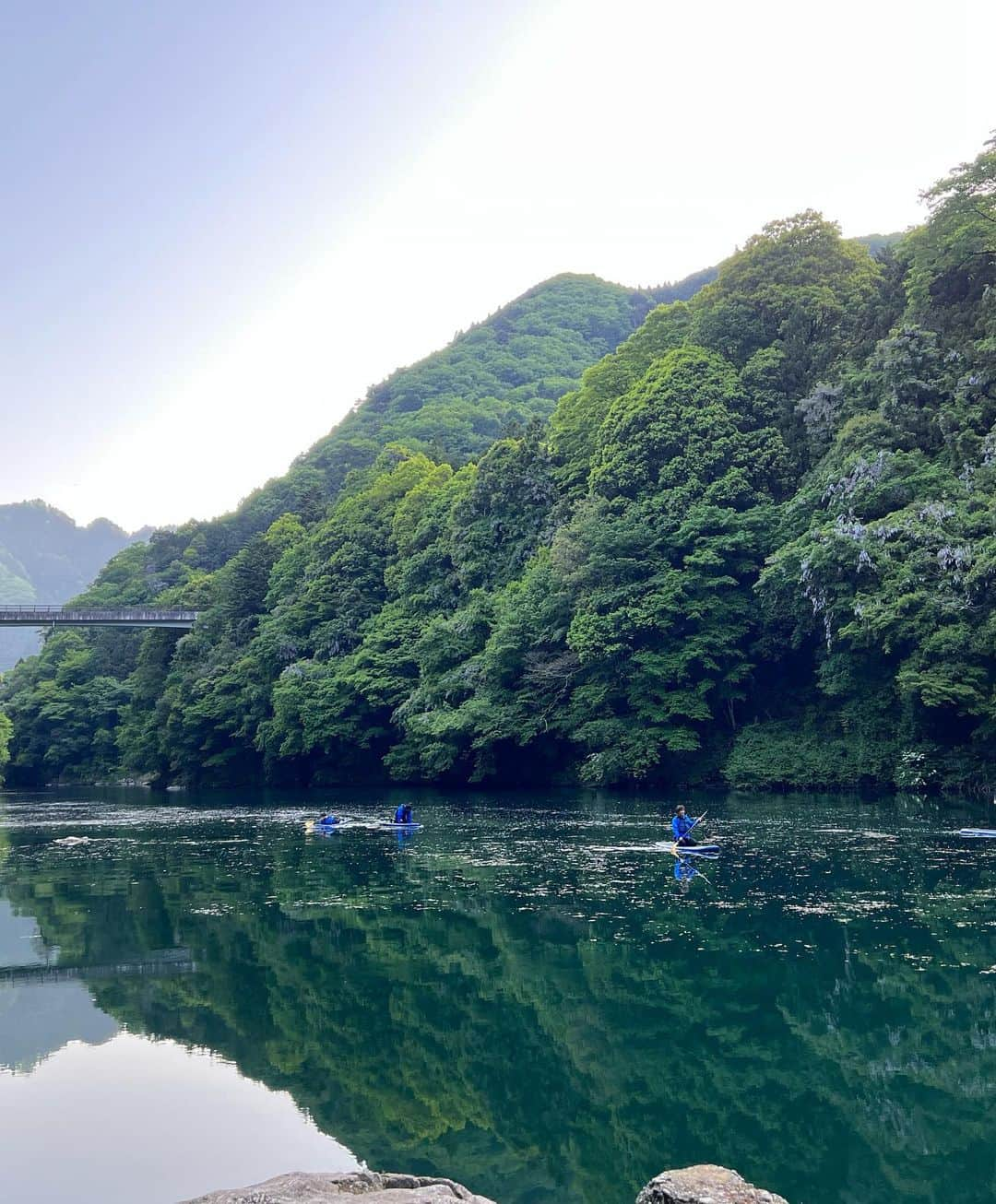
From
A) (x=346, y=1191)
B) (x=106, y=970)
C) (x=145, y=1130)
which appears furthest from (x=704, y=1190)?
(x=106, y=970)

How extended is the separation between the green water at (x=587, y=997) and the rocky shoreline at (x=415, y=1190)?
157 centimetres

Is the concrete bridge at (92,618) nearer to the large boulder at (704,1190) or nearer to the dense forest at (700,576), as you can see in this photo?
the dense forest at (700,576)

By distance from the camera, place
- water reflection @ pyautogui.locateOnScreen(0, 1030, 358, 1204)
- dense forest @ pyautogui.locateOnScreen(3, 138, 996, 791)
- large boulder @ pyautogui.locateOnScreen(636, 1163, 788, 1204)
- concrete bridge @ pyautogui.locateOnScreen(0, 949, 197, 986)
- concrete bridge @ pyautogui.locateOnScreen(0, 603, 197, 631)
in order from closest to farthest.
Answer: large boulder @ pyautogui.locateOnScreen(636, 1163, 788, 1204) → water reflection @ pyautogui.locateOnScreen(0, 1030, 358, 1204) → concrete bridge @ pyautogui.locateOnScreen(0, 949, 197, 986) → dense forest @ pyautogui.locateOnScreen(3, 138, 996, 791) → concrete bridge @ pyautogui.locateOnScreen(0, 603, 197, 631)

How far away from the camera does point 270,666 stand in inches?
2248

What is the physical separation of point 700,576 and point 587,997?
1067 inches

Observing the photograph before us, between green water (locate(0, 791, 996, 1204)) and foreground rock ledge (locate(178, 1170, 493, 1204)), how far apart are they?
1480mm

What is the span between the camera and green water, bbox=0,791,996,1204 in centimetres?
790

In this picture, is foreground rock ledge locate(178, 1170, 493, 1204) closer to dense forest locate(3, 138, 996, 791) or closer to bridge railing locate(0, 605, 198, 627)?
dense forest locate(3, 138, 996, 791)

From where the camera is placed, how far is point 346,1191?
19.2 feet

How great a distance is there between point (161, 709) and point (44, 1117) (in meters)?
55.8

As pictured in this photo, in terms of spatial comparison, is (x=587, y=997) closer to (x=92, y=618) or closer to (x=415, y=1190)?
(x=415, y=1190)

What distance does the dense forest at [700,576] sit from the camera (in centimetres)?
3161

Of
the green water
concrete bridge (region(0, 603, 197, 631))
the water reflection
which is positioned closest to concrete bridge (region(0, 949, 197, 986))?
the green water

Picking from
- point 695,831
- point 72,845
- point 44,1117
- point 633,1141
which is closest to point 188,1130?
point 44,1117
